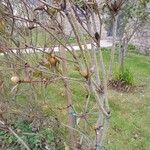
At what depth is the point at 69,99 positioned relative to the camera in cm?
430

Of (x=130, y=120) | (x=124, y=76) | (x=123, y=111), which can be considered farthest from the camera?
(x=124, y=76)

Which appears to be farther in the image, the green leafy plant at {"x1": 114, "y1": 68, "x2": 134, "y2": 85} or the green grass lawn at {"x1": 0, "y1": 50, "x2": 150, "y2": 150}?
the green leafy plant at {"x1": 114, "y1": 68, "x2": 134, "y2": 85}

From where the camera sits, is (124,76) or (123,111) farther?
(124,76)

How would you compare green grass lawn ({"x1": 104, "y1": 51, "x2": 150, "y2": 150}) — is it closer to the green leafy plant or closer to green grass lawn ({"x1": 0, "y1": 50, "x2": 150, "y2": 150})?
green grass lawn ({"x1": 0, "y1": 50, "x2": 150, "y2": 150})

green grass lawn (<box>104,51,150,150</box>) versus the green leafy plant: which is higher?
the green leafy plant

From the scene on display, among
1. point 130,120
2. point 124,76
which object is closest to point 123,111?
point 130,120

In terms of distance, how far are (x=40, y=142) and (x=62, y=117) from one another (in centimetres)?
112

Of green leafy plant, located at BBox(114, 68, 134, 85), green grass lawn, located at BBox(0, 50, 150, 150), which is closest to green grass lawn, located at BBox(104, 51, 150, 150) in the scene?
green grass lawn, located at BBox(0, 50, 150, 150)

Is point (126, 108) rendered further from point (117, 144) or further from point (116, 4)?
point (116, 4)

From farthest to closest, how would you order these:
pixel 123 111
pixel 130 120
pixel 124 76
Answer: pixel 124 76, pixel 123 111, pixel 130 120

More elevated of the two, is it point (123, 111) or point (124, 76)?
point (124, 76)

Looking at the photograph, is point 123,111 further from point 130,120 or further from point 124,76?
point 124,76

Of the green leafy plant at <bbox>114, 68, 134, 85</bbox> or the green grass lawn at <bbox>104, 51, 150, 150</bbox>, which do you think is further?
the green leafy plant at <bbox>114, 68, 134, 85</bbox>

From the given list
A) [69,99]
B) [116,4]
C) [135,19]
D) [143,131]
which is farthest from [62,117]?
[135,19]
